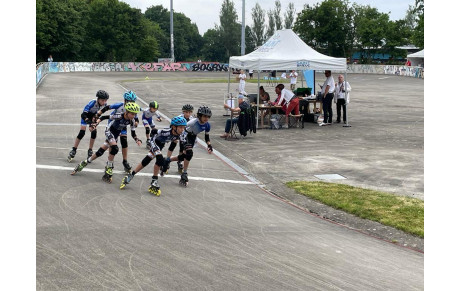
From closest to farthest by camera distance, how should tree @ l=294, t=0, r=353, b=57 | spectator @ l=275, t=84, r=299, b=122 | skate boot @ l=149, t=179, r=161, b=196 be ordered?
1. skate boot @ l=149, t=179, r=161, b=196
2. spectator @ l=275, t=84, r=299, b=122
3. tree @ l=294, t=0, r=353, b=57

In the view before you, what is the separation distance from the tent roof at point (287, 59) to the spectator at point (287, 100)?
0.99m

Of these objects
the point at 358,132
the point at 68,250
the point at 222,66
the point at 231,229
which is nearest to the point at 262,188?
the point at 231,229

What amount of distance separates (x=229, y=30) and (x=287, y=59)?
120 metres

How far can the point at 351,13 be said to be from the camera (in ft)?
342

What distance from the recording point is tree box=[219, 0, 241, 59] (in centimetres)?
13888


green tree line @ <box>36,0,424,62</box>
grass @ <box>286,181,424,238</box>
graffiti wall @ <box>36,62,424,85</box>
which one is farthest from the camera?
green tree line @ <box>36,0,424,62</box>

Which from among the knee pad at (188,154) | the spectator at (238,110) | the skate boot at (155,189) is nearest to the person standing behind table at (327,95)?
the spectator at (238,110)

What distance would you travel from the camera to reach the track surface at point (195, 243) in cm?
716

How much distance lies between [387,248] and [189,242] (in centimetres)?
325

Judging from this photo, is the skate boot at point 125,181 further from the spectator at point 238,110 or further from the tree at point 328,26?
the tree at point 328,26

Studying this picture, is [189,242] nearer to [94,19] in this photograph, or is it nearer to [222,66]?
[222,66]

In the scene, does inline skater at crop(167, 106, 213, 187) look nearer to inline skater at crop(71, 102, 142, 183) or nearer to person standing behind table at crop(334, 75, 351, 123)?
inline skater at crop(71, 102, 142, 183)

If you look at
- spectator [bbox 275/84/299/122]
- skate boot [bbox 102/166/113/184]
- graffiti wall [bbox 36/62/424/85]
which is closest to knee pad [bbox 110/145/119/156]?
skate boot [bbox 102/166/113/184]

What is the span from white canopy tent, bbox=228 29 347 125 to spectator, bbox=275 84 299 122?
0.99 meters
